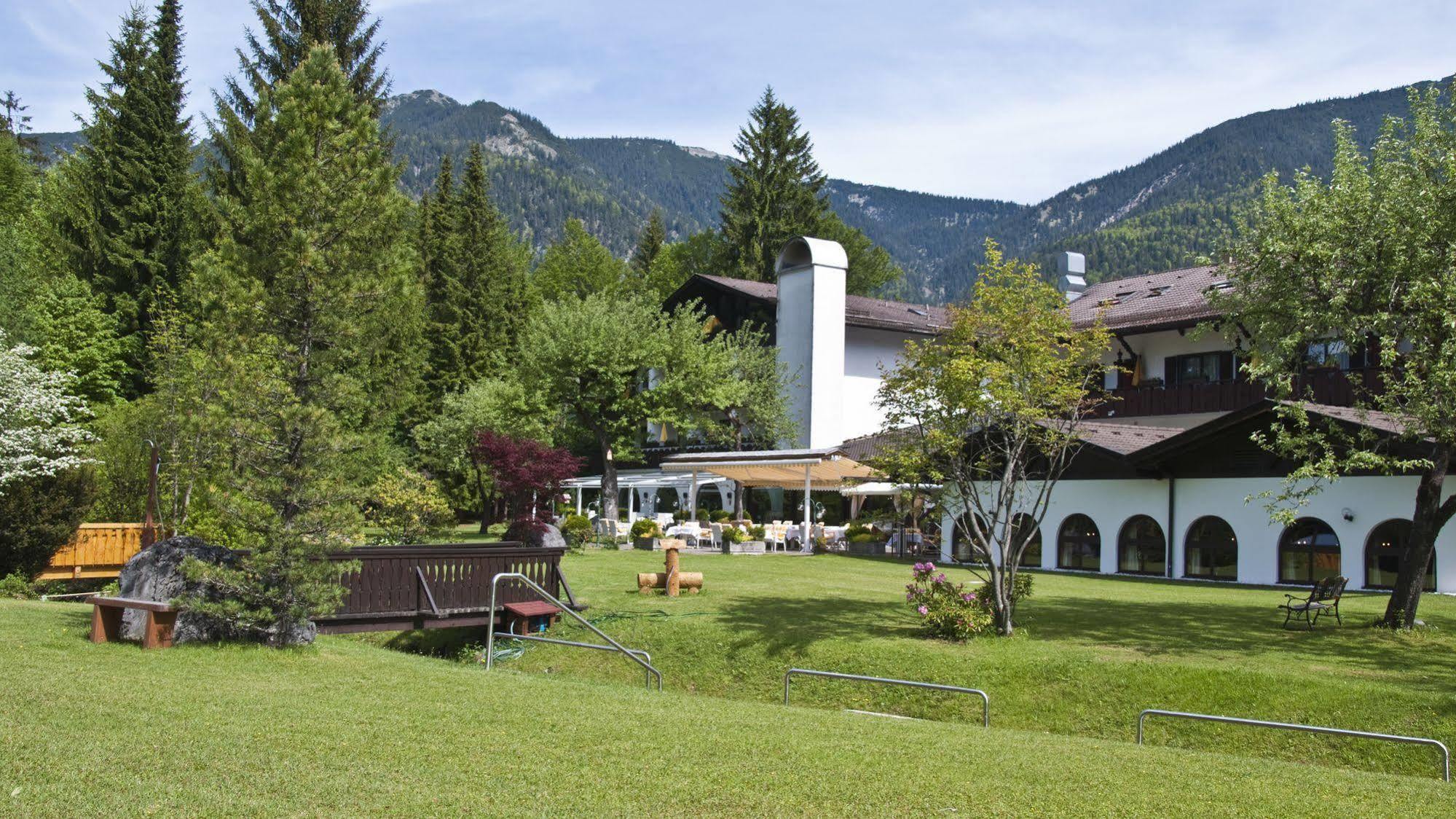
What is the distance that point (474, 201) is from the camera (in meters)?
58.6

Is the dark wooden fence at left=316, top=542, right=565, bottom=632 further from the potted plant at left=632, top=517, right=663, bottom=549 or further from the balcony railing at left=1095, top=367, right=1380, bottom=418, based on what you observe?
the balcony railing at left=1095, top=367, right=1380, bottom=418

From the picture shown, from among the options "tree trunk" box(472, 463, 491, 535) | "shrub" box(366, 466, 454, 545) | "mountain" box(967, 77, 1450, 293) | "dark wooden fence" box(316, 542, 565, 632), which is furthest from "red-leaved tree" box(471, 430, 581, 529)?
"mountain" box(967, 77, 1450, 293)

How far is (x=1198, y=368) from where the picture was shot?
3697 cm

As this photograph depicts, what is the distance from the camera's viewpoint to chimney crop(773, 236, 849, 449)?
46.2m

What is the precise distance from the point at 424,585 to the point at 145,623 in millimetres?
4397

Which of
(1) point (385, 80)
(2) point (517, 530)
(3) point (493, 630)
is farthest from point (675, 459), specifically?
(3) point (493, 630)

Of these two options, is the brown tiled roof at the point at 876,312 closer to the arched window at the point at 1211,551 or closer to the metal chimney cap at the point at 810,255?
the metal chimney cap at the point at 810,255

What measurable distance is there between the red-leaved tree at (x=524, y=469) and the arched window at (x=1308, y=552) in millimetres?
17280

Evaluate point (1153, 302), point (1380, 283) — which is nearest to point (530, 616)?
point (1380, 283)

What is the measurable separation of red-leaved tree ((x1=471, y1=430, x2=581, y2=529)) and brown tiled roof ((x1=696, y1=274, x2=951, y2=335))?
19.3 metres

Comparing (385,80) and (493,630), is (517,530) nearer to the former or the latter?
(493,630)

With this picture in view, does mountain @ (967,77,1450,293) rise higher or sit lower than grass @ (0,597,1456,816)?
higher

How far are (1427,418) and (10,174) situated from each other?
169 ft

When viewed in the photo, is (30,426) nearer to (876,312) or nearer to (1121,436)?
(1121,436)
